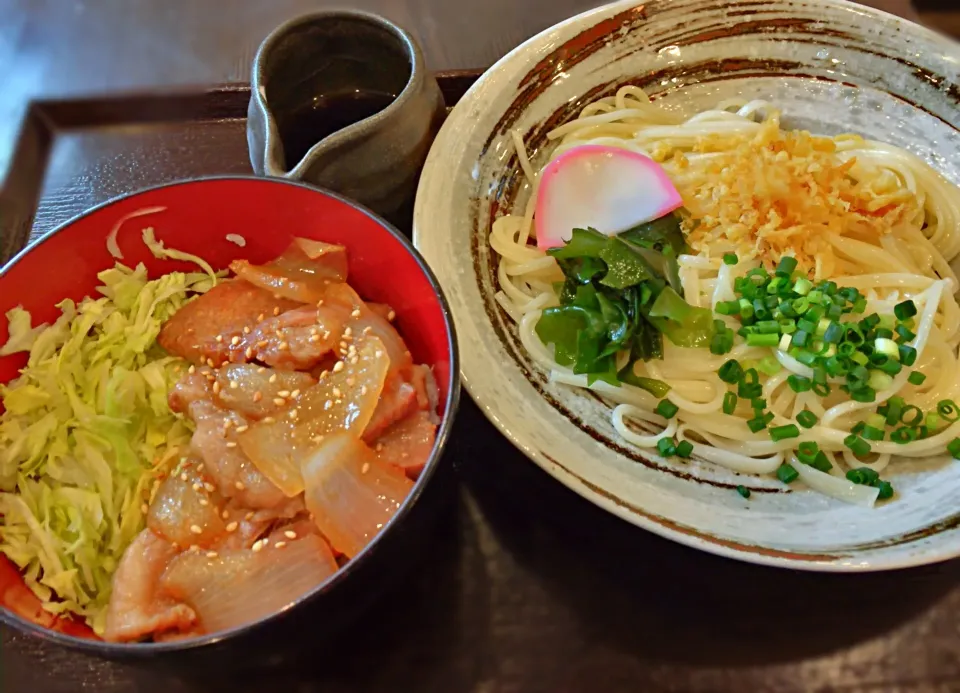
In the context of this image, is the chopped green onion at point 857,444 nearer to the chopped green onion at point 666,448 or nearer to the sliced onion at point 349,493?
the chopped green onion at point 666,448

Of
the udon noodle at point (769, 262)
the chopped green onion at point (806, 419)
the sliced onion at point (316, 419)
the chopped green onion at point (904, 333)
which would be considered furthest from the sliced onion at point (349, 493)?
the chopped green onion at point (904, 333)

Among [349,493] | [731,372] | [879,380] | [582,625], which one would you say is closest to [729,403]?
[731,372]

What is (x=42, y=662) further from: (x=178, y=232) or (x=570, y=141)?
(x=570, y=141)

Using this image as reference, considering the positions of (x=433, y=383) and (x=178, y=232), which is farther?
(x=178, y=232)

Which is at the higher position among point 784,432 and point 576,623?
point 784,432

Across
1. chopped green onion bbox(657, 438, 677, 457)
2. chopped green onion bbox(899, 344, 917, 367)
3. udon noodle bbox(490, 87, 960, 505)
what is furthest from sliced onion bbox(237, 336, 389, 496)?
chopped green onion bbox(899, 344, 917, 367)

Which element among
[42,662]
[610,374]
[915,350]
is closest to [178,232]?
[42,662]

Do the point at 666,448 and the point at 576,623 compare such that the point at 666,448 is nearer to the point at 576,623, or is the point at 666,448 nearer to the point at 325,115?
the point at 576,623
